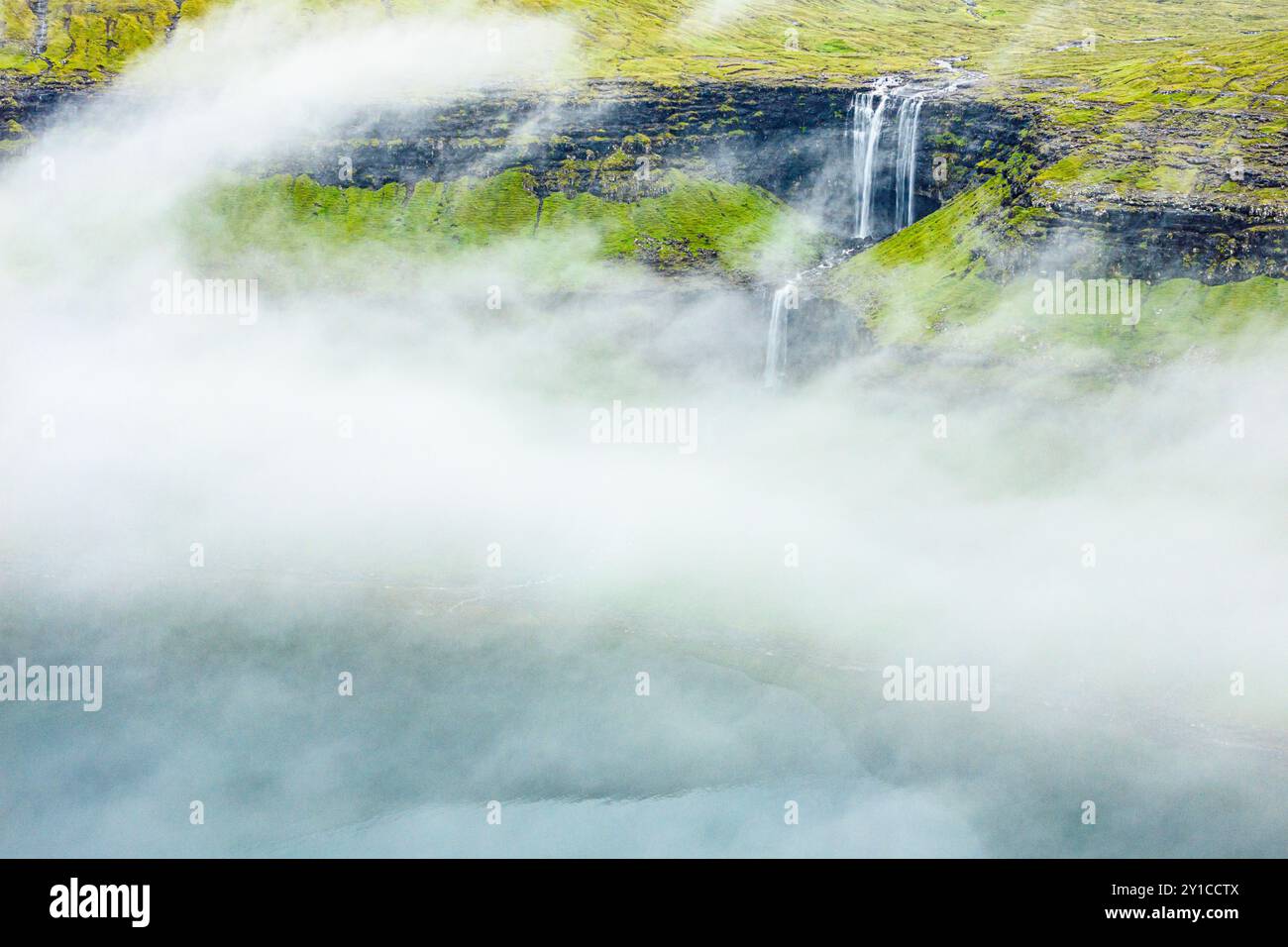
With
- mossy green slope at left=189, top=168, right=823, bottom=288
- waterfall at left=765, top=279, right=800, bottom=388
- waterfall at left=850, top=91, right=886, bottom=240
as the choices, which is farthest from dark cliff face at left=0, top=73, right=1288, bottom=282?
waterfall at left=765, top=279, right=800, bottom=388

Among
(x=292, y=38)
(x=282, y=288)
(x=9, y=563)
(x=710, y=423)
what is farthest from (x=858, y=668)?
(x=292, y=38)

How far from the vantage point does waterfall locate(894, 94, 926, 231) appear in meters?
149

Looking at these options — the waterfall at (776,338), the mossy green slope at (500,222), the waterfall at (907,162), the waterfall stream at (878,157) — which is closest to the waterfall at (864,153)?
the waterfall stream at (878,157)

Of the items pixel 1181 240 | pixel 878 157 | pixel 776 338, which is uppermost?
pixel 878 157

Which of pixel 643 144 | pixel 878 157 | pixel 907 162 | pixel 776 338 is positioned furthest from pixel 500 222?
pixel 907 162

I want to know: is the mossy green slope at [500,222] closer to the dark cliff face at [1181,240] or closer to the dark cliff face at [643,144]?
the dark cliff face at [643,144]

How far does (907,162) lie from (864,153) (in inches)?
277

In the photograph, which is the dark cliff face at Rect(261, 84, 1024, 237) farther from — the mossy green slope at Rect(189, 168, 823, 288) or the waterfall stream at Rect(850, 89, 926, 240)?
the mossy green slope at Rect(189, 168, 823, 288)

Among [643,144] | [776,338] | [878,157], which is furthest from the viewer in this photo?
[643,144]

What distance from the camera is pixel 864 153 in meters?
→ 155

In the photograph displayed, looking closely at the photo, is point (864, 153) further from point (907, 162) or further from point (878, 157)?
point (907, 162)

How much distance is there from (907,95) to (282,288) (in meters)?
89.8

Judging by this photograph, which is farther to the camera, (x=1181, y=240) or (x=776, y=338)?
(x=776, y=338)

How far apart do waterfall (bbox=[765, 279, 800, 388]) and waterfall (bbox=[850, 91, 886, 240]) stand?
20.9m
